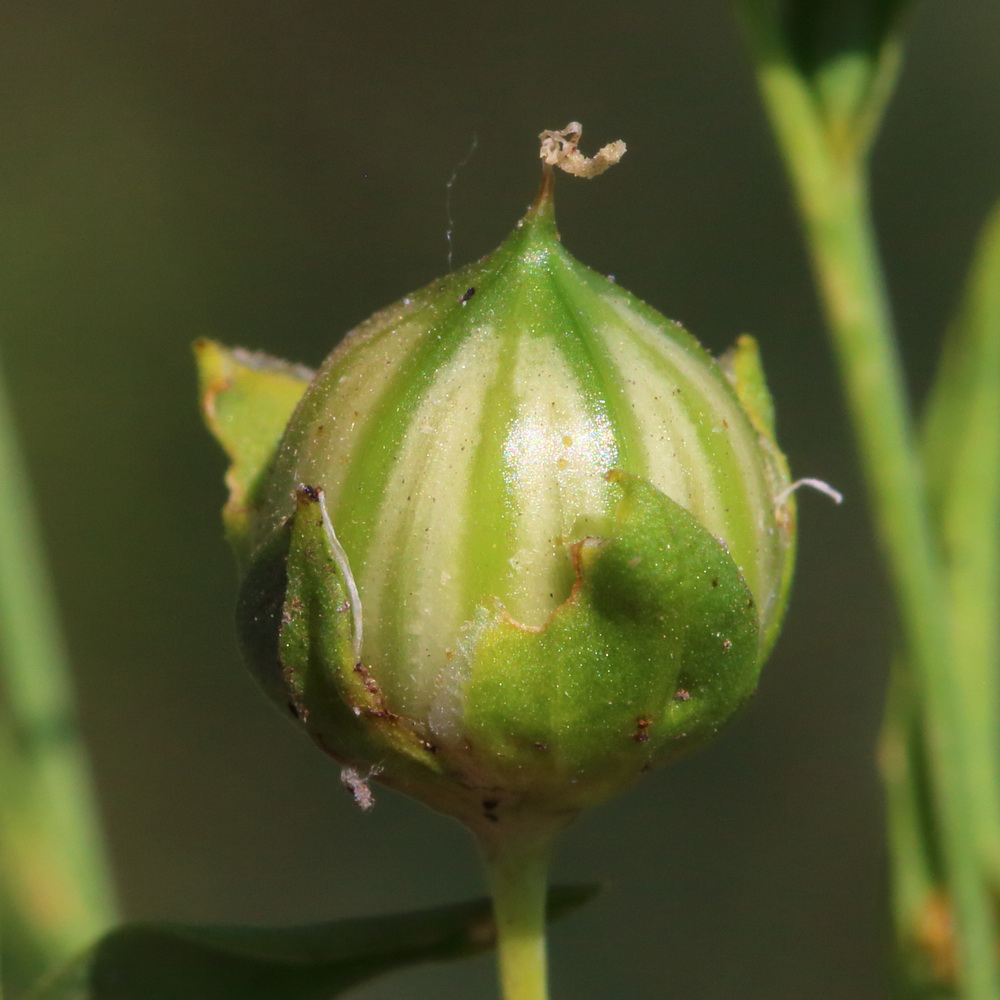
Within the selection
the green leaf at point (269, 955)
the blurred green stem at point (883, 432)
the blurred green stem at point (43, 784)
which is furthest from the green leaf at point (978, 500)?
the blurred green stem at point (43, 784)

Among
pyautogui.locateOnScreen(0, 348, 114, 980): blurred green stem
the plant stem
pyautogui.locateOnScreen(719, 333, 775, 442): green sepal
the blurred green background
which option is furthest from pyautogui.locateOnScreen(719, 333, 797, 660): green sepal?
the blurred green background

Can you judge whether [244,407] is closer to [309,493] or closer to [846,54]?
[309,493]

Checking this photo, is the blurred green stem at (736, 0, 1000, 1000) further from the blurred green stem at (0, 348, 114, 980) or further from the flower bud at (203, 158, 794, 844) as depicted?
the blurred green stem at (0, 348, 114, 980)

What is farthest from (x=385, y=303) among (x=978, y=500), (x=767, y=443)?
(x=767, y=443)

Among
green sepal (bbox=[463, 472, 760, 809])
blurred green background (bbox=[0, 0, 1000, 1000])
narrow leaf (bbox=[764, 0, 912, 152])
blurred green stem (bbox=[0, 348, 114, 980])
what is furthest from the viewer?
blurred green background (bbox=[0, 0, 1000, 1000])

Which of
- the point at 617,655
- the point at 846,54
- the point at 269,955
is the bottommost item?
the point at 269,955

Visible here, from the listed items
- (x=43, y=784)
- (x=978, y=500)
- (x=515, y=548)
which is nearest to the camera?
(x=515, y=548)
